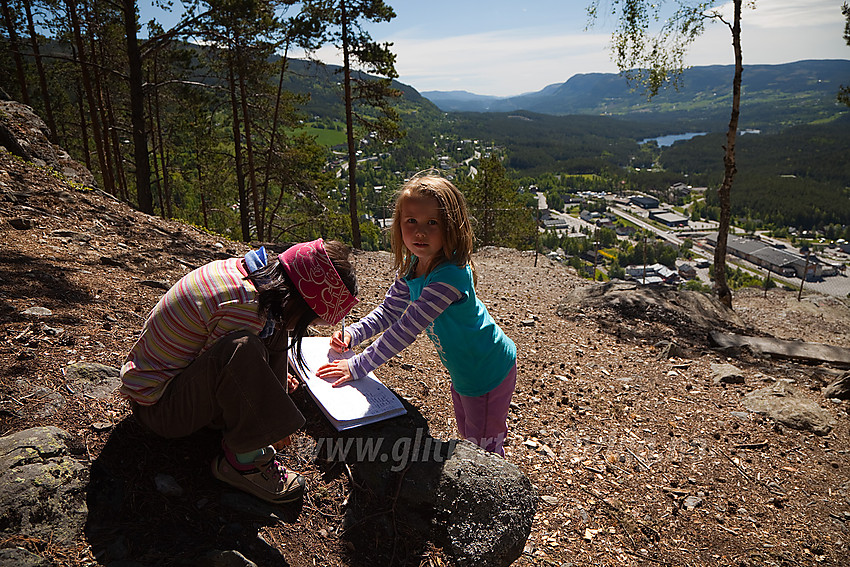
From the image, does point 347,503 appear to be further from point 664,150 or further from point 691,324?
point 664,150

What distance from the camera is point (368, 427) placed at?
2.76 metres

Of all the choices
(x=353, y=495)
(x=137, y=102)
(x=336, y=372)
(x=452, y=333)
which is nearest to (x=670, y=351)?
(x=452, y=333)

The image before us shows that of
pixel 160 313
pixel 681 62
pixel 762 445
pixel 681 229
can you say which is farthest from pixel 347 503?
pixel 681 229

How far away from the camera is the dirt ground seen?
2.32m

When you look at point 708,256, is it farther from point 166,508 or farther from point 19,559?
point 19,559

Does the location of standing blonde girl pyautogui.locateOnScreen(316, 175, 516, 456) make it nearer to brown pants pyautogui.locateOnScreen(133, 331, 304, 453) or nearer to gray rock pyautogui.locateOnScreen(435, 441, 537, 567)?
gray rock pyautogui.locateOnScreen(435, 441, 537, 567)

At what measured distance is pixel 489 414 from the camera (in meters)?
3.06

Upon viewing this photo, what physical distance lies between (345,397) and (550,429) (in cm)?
237

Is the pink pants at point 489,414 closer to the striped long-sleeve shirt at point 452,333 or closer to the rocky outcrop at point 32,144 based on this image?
the striped long-sleeve shirt at point 452,333

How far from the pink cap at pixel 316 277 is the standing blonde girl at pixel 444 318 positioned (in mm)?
642

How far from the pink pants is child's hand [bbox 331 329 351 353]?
83 centimetres

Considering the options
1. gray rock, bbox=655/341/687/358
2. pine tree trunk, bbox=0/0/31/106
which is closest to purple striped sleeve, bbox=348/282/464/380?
gray rock, bbox=655/341/687/358

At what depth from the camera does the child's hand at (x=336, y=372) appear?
295cm

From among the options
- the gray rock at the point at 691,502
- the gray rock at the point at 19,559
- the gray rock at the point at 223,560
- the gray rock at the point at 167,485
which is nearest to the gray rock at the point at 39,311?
the gray rock at the point at 167,485
